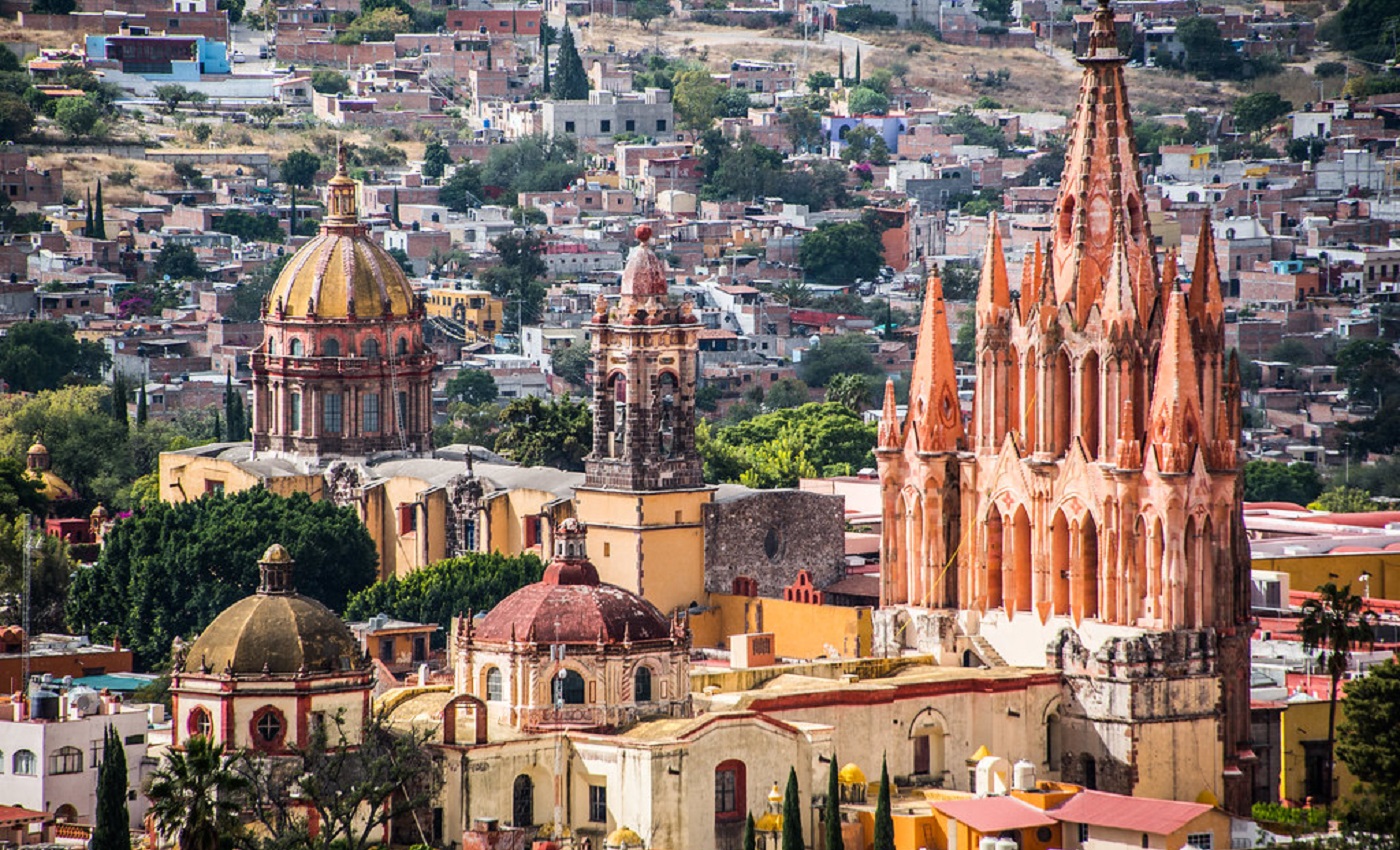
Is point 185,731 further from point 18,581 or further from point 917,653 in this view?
point 18,581

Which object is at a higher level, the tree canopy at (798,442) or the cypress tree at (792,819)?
the cypress tree at (792,819)

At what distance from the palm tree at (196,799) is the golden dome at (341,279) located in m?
53.0

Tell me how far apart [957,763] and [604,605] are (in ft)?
31.4

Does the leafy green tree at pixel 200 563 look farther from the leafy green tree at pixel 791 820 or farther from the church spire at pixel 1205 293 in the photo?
the leafy green tree at pixel 791 820

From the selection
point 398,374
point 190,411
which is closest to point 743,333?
point 190,411

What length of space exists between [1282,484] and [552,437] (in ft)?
102

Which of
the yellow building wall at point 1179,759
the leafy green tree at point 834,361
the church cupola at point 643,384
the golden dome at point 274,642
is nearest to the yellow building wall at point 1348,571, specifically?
the church cupola at point 643,384

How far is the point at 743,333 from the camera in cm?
19138

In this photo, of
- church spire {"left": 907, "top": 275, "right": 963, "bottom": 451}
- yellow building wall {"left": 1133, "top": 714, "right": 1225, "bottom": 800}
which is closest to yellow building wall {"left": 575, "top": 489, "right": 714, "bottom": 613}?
church spire {"left": 907, "top": 275, "right": 963, "bottom": 451}

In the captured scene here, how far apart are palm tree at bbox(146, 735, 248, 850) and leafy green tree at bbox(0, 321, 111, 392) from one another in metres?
98.3

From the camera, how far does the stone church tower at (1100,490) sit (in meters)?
87.8

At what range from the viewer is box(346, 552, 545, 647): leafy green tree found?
110875 mm

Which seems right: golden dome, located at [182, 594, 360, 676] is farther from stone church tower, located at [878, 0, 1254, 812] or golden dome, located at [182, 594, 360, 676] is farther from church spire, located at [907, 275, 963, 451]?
church spire, located at [907, 275, 963, 451]

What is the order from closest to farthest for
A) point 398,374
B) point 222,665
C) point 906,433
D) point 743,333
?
point 222,665
point 906,433
point 398,374
point 743,333
